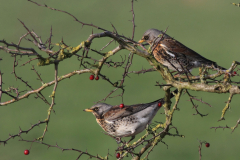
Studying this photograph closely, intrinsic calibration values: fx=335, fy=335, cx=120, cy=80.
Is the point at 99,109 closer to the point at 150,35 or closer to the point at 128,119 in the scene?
the point at 128,119

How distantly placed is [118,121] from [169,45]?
4.75ft

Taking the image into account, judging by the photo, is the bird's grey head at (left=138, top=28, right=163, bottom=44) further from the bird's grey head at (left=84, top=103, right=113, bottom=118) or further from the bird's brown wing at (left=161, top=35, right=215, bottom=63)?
the bird's grey head at (left=84, top=103, right=113, bottom=118)

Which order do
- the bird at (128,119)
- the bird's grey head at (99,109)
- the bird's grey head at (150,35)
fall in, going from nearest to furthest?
1. the bird at (128,119)
2. the bird's grey head at (150,35)
3. the bird's grey head at (99,109)

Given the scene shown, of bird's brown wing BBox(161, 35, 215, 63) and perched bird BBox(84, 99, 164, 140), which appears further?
bird's brown wing BBox(161, 35, 215, 63)

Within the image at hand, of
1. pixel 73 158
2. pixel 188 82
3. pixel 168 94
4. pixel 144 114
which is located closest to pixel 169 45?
pixel 144 114

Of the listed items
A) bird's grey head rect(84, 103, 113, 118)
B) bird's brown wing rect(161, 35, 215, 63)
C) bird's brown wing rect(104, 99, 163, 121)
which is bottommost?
bird's grey head rect(84, 103, 113, 118)

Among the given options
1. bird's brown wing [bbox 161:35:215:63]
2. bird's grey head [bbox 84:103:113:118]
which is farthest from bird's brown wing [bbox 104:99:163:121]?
bird's brown wing [bbox 161:35:215:63]

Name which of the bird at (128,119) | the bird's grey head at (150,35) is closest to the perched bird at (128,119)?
the bird at (128,119)

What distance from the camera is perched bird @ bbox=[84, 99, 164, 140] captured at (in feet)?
16.7

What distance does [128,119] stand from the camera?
17.1 feet

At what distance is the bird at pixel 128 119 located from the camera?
509 cm

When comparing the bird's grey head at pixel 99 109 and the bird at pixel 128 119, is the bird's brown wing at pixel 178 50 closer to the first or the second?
the bird at pixel 128 119

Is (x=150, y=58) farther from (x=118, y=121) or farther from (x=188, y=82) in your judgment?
(x=118, y=121)

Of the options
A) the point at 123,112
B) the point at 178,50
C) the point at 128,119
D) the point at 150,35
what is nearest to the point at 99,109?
the point at 123,112
